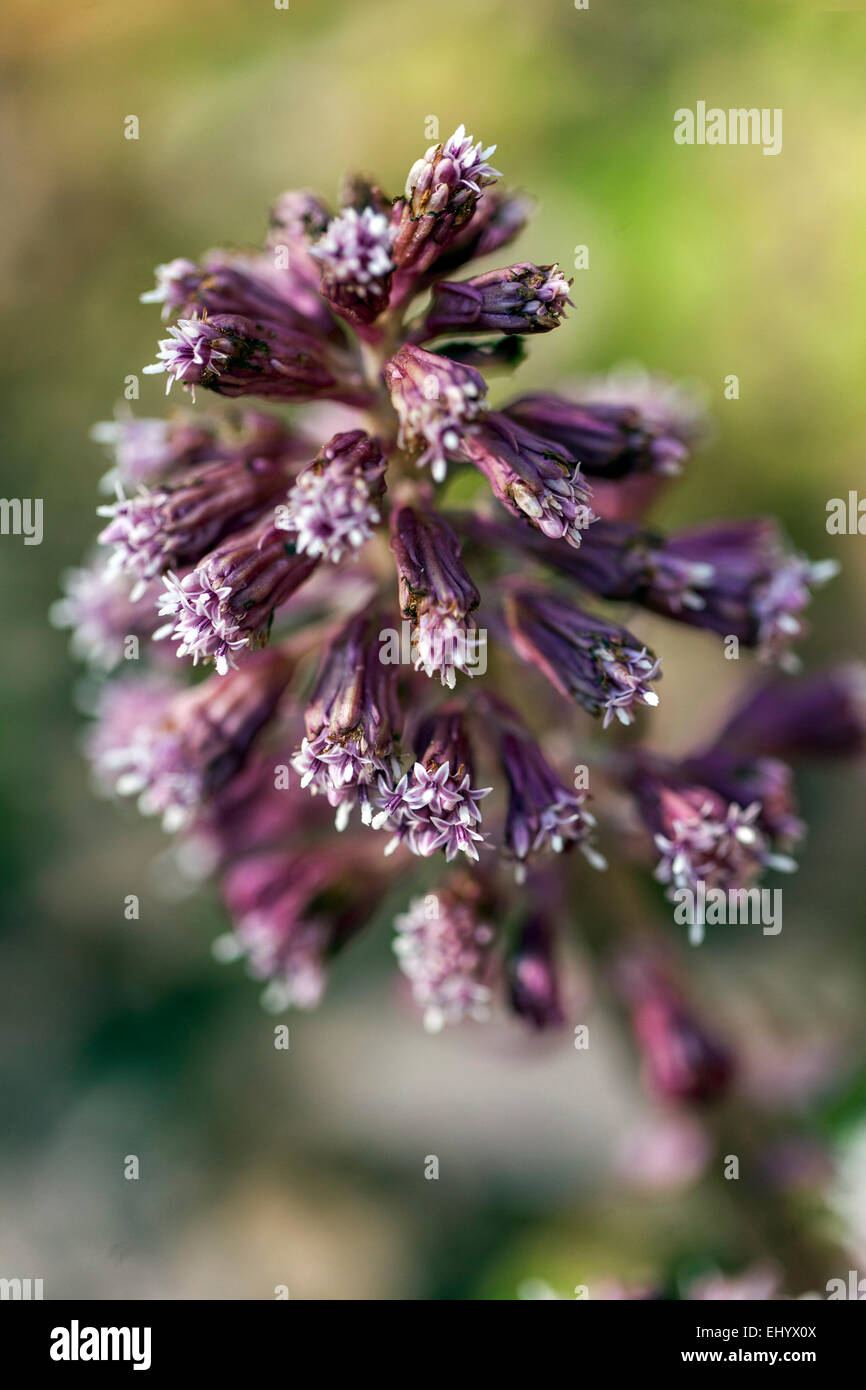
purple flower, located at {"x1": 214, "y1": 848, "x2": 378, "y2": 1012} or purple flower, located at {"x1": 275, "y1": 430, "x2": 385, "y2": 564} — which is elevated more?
purple flower, located at {"x1": 275, "y1": 430, "x2": 385, "y2": 564}

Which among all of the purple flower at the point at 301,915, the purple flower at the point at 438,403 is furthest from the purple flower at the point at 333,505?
the purple flower at the point at 301,915

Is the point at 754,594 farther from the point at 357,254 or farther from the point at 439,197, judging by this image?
the point at 357,254

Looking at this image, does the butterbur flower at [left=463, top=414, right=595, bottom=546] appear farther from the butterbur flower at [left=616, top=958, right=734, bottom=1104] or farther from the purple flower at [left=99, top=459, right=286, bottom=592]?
the butterbur flower at [left=616, top=958, right=734, bottom=1104]

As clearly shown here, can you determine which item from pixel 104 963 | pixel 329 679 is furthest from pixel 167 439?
pixel 104 963

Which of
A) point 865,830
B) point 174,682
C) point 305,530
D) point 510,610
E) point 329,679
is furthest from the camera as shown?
point 865,830

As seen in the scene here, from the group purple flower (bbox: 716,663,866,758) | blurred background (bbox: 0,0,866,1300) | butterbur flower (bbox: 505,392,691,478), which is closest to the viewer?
butterbur flower (bbox: 505,392,691,478)

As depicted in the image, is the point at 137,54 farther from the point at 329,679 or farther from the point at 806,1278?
the point at 806,1278

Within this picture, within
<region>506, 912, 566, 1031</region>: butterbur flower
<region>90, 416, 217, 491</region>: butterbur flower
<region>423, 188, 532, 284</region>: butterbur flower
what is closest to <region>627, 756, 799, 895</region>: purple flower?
<region>506, 912, 566, 1031</region>: butterbur flower

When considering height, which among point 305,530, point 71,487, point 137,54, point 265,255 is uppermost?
point 137,54
